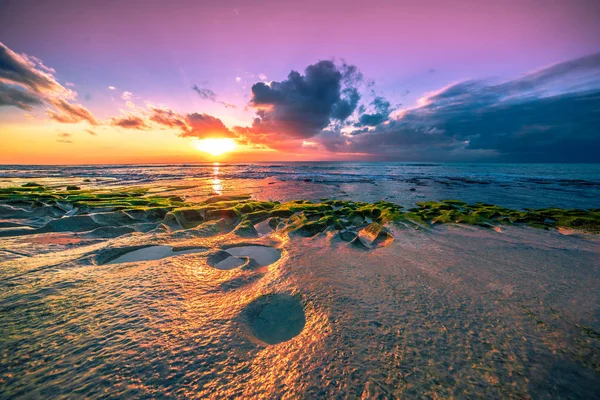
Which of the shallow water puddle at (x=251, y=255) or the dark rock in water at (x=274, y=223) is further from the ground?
the shallow water puddle at (x=251, y=255)

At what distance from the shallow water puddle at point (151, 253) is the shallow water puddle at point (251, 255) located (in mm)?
969

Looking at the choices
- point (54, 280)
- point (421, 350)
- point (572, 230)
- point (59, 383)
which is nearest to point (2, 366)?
point (59, 383)

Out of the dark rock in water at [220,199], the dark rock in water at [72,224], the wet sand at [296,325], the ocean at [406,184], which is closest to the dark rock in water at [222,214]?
the dark rock in water at [72,224]

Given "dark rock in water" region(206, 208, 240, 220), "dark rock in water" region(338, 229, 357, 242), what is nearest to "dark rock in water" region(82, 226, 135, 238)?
"dark rock in water" region(206, 208, 240, 220)

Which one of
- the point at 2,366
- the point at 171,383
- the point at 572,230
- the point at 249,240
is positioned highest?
the point at 2,366

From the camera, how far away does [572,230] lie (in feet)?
30.0

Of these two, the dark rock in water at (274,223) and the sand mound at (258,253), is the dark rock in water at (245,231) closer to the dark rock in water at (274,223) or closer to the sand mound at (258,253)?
the sand mound at (258,253)

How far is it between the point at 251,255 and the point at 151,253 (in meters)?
2.75

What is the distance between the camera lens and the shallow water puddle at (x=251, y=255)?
5.79 metres

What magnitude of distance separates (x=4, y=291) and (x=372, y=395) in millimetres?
6058

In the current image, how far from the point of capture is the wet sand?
7.93ft

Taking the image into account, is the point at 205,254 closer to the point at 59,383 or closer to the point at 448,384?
the point at 59,383

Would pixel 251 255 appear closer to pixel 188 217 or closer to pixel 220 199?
pixel 188 217

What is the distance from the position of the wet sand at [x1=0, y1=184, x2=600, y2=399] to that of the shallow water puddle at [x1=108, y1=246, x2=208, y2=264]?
0.07m
